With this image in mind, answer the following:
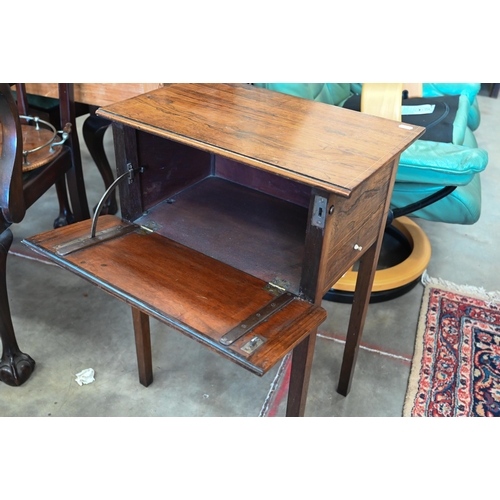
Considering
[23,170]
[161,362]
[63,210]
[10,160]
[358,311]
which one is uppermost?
[10,160]

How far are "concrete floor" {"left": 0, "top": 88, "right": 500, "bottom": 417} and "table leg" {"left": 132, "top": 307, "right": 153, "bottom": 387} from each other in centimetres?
5

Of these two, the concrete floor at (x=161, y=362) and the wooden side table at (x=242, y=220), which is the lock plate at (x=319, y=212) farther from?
the concrete floor at (x=161, y=362)

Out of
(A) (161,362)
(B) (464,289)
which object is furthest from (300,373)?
(B) (464,289)

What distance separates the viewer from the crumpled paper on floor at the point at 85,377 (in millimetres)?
1763

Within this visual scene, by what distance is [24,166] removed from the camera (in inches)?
67.7

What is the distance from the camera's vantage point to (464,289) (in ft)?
7.38

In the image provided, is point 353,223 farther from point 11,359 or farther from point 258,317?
point 11,359

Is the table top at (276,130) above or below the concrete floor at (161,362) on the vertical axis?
above

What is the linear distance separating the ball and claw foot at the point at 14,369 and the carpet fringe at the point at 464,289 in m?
1.61

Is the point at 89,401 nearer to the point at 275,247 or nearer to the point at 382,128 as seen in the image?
the point at 275,247

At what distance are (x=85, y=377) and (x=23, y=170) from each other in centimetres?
71

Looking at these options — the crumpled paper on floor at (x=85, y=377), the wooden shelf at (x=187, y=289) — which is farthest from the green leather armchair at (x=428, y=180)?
the crumpled paper on floor at (x=85, y=377)

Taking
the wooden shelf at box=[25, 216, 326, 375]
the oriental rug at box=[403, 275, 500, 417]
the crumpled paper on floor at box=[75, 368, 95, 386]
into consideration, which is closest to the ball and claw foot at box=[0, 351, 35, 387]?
the crumpled paper on floor at box=[75, 368, 95, 386]

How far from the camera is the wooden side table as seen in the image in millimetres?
1032
